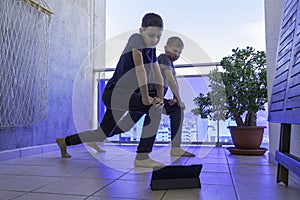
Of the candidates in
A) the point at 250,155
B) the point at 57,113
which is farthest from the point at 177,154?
the point at 57,113

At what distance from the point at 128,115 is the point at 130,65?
362mm

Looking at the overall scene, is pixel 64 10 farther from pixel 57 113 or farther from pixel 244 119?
pixel 244 119

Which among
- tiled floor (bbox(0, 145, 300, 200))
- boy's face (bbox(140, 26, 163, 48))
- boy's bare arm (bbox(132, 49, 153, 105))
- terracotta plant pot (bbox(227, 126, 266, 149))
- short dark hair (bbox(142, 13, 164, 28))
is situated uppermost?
short dark hair (bbox(142, 13, 164, 28))

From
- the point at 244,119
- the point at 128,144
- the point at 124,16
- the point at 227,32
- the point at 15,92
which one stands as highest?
the point at 124,16

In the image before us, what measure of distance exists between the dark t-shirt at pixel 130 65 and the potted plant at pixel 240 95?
1.00 metres

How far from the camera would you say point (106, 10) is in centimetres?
398

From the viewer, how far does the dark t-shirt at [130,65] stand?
1.66 meters

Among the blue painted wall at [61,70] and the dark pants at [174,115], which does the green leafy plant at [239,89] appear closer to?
the dark pants at [174,115]

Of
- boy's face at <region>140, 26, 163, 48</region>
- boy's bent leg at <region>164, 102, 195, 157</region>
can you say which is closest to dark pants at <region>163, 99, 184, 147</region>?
boy's bent leg at <region>164, 102, 195, 157</region>

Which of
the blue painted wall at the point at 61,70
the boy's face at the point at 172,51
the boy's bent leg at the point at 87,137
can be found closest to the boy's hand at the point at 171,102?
the boy's face at the point at 172,51

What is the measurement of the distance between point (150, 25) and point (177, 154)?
1.11 metres

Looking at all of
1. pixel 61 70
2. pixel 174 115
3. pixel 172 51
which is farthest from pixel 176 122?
pixel 61 70

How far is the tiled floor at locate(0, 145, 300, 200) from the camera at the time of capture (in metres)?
1.09

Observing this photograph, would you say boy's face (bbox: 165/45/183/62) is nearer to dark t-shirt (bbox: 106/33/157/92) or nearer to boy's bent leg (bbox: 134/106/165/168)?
dark t-shirt (bbox: 106/33/157/92)
